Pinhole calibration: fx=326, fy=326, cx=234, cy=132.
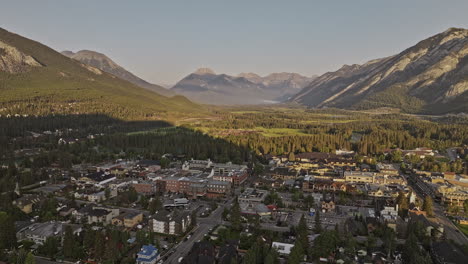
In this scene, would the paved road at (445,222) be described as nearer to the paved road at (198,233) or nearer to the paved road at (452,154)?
the paved road at (198,233)

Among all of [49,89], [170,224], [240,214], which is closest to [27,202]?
[170,224]

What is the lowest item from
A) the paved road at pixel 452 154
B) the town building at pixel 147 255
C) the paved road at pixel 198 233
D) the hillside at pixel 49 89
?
the paved road at pixel 198 233

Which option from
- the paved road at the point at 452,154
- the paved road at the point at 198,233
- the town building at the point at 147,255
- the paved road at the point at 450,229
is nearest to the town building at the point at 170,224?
the paved road at the point at 198,233

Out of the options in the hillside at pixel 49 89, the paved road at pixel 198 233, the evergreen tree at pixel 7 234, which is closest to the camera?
the evergreen tree at pixel 7 234

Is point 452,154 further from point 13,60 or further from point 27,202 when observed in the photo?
point 13,60

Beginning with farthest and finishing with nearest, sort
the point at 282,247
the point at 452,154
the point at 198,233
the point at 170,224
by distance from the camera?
the point at 452,154 < the point at 198,233 < the point at 170,224 < the point at 282,247

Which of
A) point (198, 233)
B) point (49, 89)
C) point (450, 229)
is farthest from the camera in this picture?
point (49, 89)
